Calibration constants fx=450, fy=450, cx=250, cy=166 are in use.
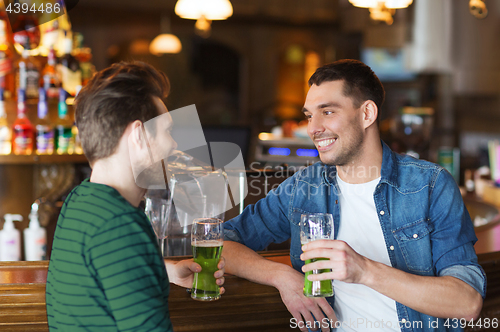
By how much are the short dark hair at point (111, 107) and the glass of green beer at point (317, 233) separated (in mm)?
449

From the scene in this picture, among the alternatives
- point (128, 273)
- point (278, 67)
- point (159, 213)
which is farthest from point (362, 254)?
point (278, 67)

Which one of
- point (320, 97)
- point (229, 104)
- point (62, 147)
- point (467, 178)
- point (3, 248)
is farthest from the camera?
point (229, 104)

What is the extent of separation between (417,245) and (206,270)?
1.97 feet

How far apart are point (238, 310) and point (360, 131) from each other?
670mm

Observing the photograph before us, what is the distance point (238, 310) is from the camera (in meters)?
1.27

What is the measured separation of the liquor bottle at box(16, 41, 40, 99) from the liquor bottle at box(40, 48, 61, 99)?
0.05 meters

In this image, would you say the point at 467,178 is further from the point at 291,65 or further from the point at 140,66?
the point at 291,65

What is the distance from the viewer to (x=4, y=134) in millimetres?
2617

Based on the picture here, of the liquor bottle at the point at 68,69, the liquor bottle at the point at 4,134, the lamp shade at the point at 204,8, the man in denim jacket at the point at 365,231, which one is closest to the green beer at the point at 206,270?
the man in denim jacket at the point at 365,231

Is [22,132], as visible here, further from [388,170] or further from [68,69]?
[388,170]

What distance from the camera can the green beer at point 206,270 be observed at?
1115 mm

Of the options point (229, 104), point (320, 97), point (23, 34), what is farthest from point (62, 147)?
point (229, 104)

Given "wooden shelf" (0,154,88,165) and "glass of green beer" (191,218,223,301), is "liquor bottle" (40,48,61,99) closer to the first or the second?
"wooden shelf" (0,154,88,165)

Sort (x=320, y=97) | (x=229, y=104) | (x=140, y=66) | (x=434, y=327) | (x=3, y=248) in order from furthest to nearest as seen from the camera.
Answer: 1. (x=229, y=104)
2. (x=3, y=248)
3. (x=320, y=97)
4. (x=434, y=327)
5. (x=140, y=66)
